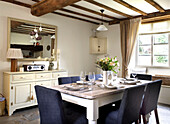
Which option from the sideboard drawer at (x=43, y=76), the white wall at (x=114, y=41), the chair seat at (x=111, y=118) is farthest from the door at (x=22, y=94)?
the white wall at (x=114, y=41)

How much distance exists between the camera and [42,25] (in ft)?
13.1

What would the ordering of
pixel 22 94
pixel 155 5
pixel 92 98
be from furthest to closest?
pixel 155 5 < pixel 22 94 < pixel 92 98

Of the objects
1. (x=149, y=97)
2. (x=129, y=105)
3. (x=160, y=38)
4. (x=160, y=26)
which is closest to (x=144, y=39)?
(x=160, y=38)

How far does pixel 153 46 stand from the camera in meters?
4.50

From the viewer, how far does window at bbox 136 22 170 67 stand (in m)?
4.29

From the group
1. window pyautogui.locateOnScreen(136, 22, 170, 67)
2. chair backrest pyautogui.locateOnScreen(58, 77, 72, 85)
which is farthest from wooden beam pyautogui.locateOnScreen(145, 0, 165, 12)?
chair backrest pyautogui.locateOnScreen(58, 77, 72, 85)

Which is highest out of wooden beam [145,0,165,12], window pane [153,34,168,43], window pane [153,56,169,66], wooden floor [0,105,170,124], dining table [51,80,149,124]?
wooden beam [145,0,165,12]

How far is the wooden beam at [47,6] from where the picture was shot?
284cm

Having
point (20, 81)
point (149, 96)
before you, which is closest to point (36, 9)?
point (20, 81)

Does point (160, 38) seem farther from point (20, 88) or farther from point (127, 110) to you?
point (20, 88)

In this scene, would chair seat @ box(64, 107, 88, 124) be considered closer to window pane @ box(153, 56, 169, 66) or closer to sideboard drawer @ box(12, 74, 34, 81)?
sideboard drawer @ box(12, 74, 34, 81)

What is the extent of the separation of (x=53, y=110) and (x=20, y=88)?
1.87 metres

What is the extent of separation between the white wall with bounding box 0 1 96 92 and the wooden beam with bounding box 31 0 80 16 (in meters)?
0.34

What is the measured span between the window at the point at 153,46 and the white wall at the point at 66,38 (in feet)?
5.81
